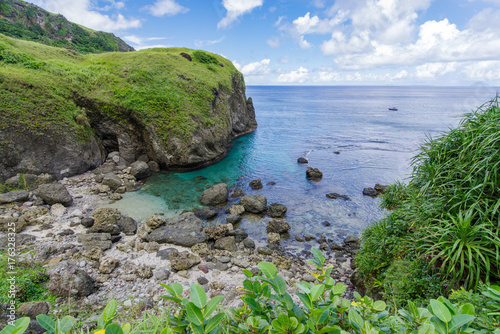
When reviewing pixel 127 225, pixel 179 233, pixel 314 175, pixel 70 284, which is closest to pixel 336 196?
pixel 314 175

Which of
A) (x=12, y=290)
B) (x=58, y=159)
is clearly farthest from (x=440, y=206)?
(x=58, y=159)

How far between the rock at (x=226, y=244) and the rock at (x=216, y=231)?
0.38 meters

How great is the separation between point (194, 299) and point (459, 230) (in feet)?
22.8

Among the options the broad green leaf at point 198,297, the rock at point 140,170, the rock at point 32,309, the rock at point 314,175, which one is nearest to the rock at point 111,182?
the rock at point 140,170

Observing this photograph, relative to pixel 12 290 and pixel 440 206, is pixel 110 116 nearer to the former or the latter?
pixel 12 290

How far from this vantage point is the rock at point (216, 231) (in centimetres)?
1449

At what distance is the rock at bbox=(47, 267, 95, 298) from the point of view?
8031 mm

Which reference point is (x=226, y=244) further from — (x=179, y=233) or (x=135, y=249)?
(x=135, y=249)

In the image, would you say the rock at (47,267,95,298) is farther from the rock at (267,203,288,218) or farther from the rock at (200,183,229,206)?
the rock at (267,203,288,218)

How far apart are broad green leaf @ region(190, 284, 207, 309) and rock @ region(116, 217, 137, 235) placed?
46.2ft

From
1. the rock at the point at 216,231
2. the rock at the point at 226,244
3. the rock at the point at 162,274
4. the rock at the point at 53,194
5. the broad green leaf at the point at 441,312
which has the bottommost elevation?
the rock at the point at 226,244

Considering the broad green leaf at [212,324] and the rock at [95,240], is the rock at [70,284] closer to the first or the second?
the rock at [95,240]

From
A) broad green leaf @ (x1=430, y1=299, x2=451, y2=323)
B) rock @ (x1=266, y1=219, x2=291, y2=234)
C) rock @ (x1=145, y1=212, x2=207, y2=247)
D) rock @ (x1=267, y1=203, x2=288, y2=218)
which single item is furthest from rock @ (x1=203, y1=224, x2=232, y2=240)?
broad green leaf @ (x1=430, y1=299, x2=451, y2=323)

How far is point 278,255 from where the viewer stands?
1342 cm
